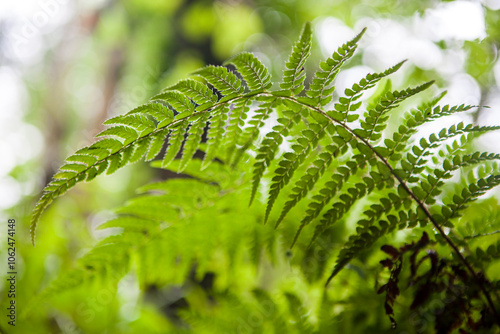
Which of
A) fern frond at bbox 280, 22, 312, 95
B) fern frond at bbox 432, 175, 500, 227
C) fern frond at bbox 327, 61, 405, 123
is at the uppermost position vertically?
fern frond at bbox 280, 22, 312, 95

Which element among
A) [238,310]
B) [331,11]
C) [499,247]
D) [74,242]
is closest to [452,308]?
[499,247]

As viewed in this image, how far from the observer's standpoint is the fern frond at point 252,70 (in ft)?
2.25

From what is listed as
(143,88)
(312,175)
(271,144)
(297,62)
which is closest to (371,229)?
(312,175)

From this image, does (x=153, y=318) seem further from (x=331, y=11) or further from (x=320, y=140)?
(x=331, y=11)

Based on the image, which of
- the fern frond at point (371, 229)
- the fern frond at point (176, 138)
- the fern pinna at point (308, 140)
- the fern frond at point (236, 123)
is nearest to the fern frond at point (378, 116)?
the fern pinna at point (308, 140)

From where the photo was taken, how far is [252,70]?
2.30 ft

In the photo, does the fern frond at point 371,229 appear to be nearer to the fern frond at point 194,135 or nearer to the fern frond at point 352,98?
the fern frond at point 352,98

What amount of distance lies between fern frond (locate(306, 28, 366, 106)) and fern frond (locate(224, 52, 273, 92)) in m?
0.10

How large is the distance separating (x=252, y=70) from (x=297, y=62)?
98mm

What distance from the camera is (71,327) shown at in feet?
4.74

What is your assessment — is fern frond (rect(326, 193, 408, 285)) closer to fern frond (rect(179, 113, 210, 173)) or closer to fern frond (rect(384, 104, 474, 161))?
fern frond (rect(384, 104, 474, 161))

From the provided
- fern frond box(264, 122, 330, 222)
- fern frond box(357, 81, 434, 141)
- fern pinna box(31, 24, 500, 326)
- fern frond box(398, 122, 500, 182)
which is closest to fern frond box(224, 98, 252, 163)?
fern pinna box(31, 24, 500, 326)

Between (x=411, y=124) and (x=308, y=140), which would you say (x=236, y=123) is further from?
(x=411, y=124)

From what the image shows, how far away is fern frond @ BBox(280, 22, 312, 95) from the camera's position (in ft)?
2.12
